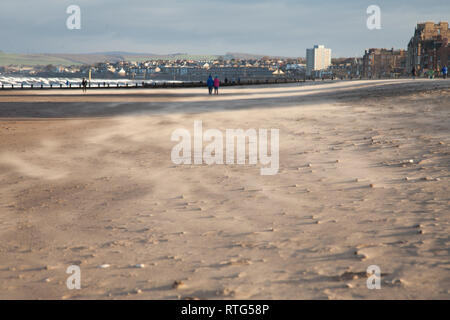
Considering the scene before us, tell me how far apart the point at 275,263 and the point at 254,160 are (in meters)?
6.34

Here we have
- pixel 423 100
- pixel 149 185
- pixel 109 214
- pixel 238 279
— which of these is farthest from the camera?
pixel 423 100

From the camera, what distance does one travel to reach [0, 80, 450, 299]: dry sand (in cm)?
479

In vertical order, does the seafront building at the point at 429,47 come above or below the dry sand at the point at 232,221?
above

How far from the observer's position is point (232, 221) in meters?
6.90

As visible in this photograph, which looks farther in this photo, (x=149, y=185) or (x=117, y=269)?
(x=149, y=185)

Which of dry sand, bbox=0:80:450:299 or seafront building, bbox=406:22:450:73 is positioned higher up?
seafront building, bbox=406:22:450:73

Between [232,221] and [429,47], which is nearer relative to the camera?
[232,221]

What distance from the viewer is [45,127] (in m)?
19.8

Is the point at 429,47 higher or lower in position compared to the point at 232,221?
higher

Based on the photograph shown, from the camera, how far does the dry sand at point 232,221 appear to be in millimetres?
4793

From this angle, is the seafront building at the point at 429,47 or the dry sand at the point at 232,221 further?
the seafront building at the point at 429,47

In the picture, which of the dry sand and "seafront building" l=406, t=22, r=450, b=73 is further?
"seafront building" l=406, t=22, r=450, b=73
